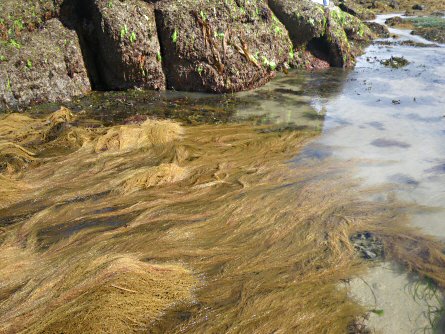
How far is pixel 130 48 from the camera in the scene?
787 cm

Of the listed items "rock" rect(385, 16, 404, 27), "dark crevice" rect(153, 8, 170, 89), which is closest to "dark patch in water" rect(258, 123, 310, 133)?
"dark crevice" rect(153, 8, 170, 89)

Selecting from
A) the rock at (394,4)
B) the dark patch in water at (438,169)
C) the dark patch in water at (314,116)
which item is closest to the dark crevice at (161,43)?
the dark patch in water at (314,116)

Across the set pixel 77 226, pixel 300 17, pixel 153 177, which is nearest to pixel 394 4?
pixel 300 17

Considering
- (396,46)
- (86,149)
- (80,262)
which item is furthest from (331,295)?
(396,46)

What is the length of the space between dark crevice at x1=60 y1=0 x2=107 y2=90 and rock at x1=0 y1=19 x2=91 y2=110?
18 centimetres

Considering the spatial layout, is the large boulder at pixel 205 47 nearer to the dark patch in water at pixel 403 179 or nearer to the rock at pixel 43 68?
the rock at pixel 43 68

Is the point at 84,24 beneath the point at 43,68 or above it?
above

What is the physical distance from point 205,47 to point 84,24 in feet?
9.10

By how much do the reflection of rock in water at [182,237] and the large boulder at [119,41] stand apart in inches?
114

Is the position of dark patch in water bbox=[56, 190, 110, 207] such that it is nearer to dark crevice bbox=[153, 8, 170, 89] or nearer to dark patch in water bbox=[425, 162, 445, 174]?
dark patch in water bbox=[425, 162, 445, 174]

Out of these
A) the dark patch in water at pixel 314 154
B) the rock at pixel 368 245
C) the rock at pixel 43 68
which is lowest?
the rock at pixel 368 245

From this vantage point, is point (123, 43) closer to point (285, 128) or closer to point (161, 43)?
point (161, 43)

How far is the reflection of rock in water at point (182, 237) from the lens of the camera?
2.65m

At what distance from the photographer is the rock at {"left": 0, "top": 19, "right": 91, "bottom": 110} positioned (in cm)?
696
